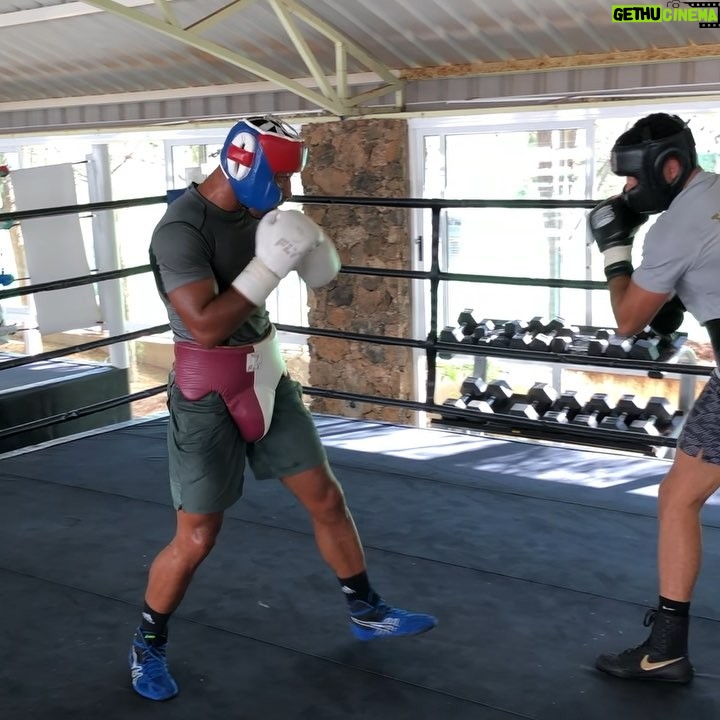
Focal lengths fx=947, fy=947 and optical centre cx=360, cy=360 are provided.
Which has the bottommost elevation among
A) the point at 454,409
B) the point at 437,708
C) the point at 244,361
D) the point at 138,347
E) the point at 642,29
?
the point at 138,347

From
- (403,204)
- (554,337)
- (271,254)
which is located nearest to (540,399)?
(554,337)

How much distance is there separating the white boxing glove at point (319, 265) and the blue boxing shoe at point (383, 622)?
27.7 inches

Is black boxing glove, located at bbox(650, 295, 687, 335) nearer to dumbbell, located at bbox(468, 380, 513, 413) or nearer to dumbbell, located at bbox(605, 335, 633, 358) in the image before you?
dumbbell, located at bbox(605, 335, 633, 358)

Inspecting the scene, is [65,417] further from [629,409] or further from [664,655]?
[629,409]

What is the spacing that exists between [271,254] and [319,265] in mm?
257

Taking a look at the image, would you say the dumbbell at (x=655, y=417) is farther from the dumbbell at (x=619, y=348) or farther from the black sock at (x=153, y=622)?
the black sock at (x=153, y=622)

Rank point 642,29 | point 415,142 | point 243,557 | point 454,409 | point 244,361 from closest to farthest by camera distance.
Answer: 1. point 244,361
2. point 243,557
3. point 454,409
4. point 642,29
5. point 415,142

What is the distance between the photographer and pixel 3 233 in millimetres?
11648

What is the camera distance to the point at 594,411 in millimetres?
5570

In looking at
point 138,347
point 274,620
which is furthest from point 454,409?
point 138,347

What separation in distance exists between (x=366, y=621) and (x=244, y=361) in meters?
0.63

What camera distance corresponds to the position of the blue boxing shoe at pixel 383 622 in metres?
2.04

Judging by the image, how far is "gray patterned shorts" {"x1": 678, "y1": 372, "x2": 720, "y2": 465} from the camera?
70.1 inches

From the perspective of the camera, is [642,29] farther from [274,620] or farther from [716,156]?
[274,620]
